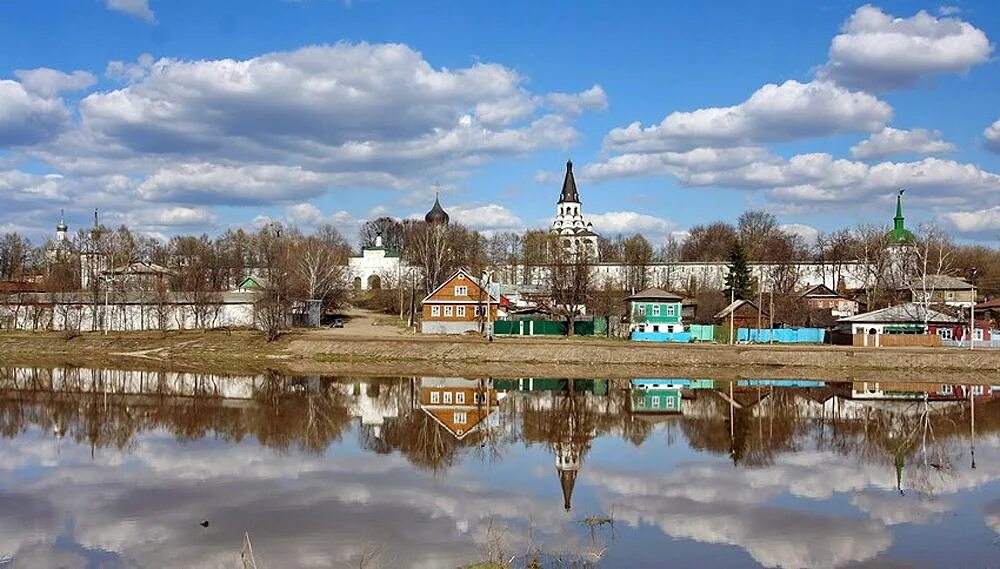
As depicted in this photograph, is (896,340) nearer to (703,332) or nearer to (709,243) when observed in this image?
(703,332)

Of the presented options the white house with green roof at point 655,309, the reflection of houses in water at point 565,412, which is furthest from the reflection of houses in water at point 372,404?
the white house with green roof at point 655,309

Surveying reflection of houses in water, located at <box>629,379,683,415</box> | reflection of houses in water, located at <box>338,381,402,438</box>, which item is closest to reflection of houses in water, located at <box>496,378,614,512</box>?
reflection of houses in water, located at <box>629,379,683,415</box>

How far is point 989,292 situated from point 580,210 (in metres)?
58.5

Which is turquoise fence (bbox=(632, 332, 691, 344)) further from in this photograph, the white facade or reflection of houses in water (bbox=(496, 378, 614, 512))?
the white facade

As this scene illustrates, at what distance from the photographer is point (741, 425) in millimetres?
31000

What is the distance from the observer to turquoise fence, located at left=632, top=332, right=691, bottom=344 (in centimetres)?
6066

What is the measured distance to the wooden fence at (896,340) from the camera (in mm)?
54906

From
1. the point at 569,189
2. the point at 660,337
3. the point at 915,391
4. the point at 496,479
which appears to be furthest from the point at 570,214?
the point at 496,479

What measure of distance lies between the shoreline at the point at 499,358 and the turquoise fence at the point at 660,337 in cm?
324

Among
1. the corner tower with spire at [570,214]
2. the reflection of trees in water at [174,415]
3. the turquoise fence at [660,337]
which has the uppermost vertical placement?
the corner tower with spire at [570,214]

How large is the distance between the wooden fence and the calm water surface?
15950 millimetres

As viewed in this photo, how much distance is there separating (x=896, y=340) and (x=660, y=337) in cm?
1546

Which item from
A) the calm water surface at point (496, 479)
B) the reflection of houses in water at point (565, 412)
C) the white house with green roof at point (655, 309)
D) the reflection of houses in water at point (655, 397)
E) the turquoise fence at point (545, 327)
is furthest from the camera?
the turquoise fence at point (545, 327)

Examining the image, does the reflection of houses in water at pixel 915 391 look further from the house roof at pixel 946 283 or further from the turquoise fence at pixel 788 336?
the house roof at pixel 946 283
